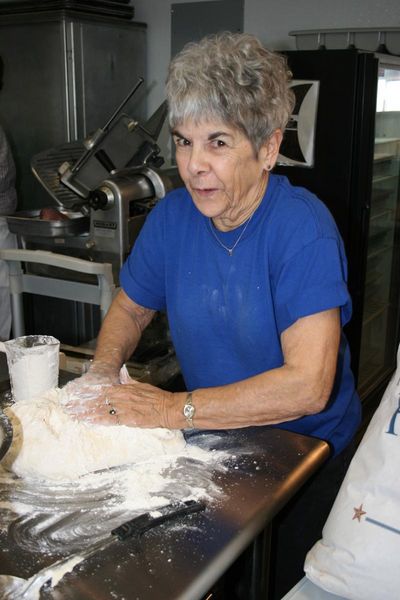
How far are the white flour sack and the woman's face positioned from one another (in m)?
0.54

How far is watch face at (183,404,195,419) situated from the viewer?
1315mm

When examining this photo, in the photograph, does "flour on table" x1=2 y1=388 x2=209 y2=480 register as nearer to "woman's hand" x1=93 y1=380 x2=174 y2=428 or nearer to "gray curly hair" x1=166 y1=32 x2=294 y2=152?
"woman's hand" x1=93 y1=380 x2=174 y2=428

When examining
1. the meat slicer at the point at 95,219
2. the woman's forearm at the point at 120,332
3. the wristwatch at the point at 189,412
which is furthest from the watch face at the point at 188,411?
the meat slicer at the point at 95,219

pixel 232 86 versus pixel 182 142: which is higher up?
pixel 232 86

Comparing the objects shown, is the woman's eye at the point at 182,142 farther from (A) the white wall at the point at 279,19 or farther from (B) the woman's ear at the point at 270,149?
(A) the white wall at the point at 279,19

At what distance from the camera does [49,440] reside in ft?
4.08

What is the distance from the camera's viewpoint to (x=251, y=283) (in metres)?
1.42

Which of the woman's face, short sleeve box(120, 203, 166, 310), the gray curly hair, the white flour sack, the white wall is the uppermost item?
the white wall

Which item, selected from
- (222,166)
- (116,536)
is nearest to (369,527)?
(116,536)

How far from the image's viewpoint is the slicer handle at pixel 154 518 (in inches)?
39.7

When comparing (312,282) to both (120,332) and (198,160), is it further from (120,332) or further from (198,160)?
(120,332)

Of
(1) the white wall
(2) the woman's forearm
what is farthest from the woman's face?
(1) the white wall

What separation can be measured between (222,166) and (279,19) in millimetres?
2493

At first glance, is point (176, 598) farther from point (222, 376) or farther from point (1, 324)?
point (1, 324)
